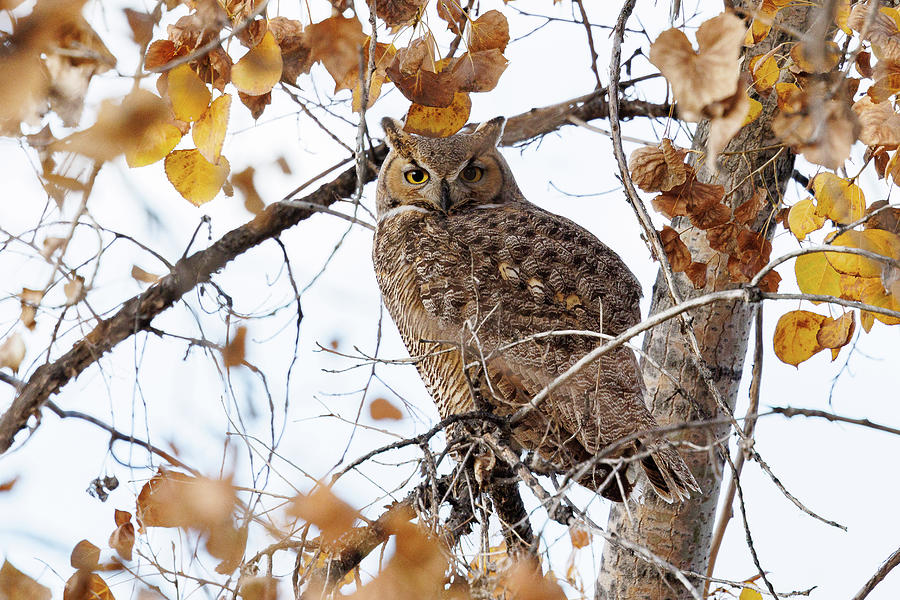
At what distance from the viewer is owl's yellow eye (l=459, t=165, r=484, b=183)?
3.08 meters

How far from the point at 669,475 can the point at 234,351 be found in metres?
Answer: 1.19

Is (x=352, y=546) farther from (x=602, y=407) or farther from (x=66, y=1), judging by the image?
(x=66, y=1)

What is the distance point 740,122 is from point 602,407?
1175mm

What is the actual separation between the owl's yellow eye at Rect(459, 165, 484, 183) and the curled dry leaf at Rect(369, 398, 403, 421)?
46.9 inches

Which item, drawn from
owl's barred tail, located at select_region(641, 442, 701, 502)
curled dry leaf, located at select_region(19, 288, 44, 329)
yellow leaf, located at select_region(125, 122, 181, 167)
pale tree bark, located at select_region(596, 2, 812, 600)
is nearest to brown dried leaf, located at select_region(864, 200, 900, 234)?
pale tree bark, located at select_region(596, 2, 812, 600)

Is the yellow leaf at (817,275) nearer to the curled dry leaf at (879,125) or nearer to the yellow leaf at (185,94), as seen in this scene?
the curled dry leaf at (879,125)

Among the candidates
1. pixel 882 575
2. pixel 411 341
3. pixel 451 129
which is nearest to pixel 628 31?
pixel 451 129

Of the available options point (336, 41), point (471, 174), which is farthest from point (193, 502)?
point (471, 174)

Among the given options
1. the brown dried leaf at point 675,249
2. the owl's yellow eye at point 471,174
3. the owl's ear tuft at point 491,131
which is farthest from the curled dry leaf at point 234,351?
the owl's ear tuft at point 491,131

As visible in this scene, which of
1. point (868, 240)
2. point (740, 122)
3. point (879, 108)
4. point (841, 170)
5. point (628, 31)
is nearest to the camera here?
point (740, 122)

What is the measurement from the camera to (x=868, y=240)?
1758 millimetres

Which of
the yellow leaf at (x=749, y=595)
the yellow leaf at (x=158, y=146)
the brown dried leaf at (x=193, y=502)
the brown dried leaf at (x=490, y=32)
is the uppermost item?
the brown dried leaf at (x=490, y=32)

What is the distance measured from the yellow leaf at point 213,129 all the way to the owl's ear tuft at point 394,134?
4.03ft

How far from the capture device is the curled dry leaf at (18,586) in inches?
66.1
